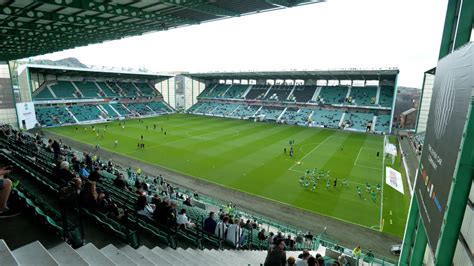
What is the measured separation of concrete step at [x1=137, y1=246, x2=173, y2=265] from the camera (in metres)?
4.96

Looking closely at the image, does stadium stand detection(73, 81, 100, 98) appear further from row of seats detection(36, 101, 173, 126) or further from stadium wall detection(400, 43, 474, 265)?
stadium wall detection(400, 43, 474, 265)

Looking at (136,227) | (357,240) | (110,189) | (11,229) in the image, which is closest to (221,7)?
(110,189)

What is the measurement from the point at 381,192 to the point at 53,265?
2237cm

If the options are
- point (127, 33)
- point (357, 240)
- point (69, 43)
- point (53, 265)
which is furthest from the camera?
point (69, 43)

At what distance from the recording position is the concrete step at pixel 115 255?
4.26 m

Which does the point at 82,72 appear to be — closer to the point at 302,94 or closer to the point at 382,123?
the point at 302,94

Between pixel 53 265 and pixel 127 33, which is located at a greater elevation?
pixel 127 33

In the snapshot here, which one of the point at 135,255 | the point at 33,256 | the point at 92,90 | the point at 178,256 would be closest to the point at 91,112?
the point at 92,90

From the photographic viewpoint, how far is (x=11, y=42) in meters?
18.5

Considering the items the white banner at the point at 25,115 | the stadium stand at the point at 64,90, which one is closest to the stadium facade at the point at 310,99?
→ the stadium stand at the point at 64,90

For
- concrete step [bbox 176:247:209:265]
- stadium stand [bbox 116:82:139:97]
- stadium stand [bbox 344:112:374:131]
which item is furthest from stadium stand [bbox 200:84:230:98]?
concrete step [bbox 176:247:209:265]

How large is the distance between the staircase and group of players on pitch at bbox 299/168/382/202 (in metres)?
14.2

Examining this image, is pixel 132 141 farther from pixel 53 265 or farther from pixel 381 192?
pixel 53 265

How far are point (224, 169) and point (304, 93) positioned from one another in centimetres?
4306
